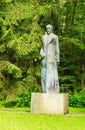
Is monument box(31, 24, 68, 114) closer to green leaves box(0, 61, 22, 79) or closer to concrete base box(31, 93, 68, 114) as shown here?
concrete base box(31, 93, 68, 114)

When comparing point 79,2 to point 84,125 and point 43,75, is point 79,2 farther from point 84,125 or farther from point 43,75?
point 84,125

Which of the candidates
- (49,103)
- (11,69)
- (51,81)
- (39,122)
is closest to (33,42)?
(11,69)

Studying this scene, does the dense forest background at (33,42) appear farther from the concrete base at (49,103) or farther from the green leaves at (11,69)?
the concrete base at (49,103)

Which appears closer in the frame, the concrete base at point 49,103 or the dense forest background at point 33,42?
the concrete base at point 49,103

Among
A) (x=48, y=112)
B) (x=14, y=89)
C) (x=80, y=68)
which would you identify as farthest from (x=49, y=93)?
(x=80, y=68)

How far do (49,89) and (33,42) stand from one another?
932cm

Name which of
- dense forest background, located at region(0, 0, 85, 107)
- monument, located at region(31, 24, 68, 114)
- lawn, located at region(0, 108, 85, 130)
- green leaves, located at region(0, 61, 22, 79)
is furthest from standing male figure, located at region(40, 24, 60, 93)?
green leaves, located at region(0, 61, 22, 79)

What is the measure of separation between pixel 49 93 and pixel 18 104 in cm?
356

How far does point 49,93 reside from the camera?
11.9 metres

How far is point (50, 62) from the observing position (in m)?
12.1

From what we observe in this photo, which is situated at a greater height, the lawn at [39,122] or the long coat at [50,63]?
the long coat at [50,63]

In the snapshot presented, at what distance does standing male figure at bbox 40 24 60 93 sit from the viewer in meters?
12.1

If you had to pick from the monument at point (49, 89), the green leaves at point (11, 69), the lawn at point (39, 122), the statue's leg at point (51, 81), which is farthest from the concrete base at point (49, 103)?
the green leaves at point (11, 69)

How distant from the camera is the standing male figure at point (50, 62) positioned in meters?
12.1
